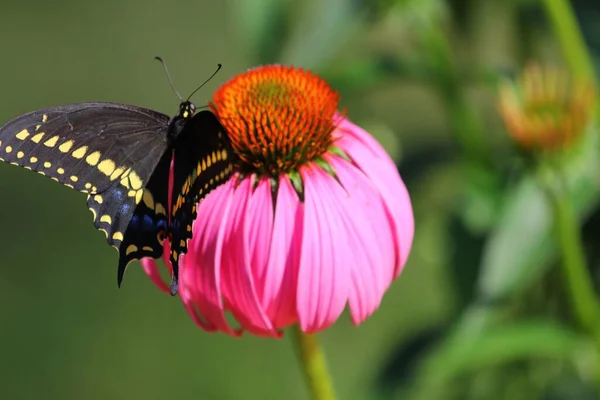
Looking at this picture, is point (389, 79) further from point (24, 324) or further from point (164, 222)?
point (24, 324)

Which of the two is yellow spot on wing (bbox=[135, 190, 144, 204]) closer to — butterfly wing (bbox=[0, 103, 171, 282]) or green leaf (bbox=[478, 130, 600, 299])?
butterfly wing (bbox=[0, 103, 171, 282])

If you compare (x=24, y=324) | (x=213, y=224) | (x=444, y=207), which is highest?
(x=24, y=324)

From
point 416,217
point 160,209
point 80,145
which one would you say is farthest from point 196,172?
point 416,217

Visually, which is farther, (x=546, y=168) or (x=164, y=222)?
(x=546, y=168)

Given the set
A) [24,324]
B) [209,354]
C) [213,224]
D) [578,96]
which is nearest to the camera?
[213,224]

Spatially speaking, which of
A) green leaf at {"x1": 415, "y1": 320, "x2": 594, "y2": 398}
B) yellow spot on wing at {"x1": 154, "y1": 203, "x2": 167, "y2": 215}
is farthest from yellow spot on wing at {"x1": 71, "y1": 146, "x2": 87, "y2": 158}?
green leaf at {"x1": 415, "y1": 320, "x2": 594, "y2": 398}

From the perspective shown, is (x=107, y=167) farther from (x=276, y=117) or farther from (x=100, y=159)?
(x=276, y=117)

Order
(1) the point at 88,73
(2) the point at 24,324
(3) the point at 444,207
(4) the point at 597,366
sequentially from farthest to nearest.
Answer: (1) the point at 88,73, (2) the point at 24,324, (3) the point at 444,207, (4) the point at 597,366

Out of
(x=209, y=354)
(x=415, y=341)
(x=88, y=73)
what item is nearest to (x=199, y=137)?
(x=415, y=341)

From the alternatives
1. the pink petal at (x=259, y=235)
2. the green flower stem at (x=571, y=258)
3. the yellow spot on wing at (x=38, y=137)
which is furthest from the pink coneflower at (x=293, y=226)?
the green flower stem at (x=571, y=258)
